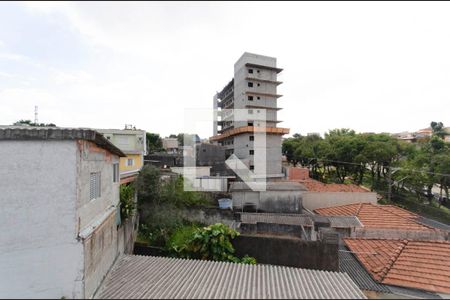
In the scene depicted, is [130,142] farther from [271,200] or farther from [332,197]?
[332,197]

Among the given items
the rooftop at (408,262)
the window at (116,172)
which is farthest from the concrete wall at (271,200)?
the window at (116,172)

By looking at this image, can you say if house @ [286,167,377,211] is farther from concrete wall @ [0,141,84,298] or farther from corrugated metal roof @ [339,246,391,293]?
concrete wall @ [0,141,84,298]

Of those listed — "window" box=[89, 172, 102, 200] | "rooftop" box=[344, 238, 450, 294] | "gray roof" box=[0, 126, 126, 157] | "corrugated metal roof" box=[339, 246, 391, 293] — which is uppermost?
"gray roof" box=[0, 126, 126, 157]

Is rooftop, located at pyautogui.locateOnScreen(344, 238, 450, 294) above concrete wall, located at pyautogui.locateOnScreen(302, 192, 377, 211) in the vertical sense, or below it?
below

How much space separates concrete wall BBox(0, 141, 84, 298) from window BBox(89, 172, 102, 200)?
1088mm

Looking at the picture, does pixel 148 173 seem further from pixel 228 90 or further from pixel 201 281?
pixel 228 90

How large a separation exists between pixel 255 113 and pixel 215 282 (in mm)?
27720

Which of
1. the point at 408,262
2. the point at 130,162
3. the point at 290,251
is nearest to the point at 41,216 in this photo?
the point at 290,251

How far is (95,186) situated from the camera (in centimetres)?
648

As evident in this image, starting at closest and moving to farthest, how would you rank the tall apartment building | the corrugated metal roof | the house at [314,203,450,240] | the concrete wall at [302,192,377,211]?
the corrugated metal roof, the house at [314,203,450,240], the concrete wall at [302,192,377,211], the tall apartment building

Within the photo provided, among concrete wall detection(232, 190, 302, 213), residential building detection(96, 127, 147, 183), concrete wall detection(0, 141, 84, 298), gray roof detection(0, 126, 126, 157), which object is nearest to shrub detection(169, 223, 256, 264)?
concrete wall detection(0, 141, 84, 298)

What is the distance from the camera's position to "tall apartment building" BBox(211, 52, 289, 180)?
100 feet

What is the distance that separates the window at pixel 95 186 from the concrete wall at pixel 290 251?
18.4 feet

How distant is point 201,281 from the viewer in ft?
20.6
